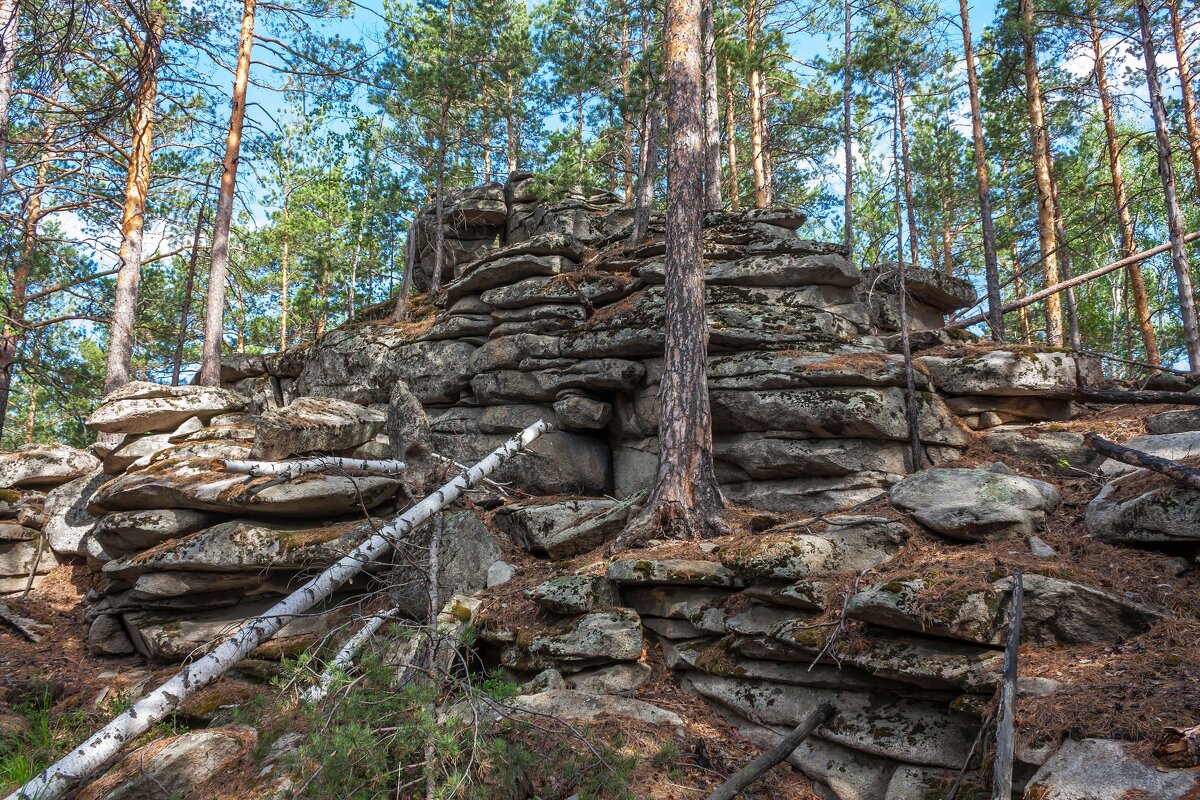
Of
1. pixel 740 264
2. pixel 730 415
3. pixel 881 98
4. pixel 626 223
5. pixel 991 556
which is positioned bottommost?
pixel 991 556

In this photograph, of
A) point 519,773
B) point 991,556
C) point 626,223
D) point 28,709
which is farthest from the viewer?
point 626,223

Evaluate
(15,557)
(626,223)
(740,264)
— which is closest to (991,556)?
(740,264)

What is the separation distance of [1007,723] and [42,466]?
1781 cm

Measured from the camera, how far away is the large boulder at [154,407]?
39.4ft

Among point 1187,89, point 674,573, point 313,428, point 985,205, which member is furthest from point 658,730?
point 1187,89

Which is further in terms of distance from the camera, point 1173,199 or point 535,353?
point 535,353

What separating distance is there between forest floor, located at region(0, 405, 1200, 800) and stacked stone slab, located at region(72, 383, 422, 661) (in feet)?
6.20

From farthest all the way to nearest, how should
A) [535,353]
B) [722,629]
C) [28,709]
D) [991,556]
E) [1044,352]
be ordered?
[535,353], [1044,352], [28,709], [722,629], [991,556]

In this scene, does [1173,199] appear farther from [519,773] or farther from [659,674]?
[519,773]

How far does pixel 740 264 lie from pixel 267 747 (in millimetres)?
10648

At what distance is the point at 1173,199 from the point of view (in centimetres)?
986

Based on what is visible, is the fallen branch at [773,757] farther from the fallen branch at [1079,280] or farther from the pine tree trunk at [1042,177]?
the pine tree trunk at [1042,177]

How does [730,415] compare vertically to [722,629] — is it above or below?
above

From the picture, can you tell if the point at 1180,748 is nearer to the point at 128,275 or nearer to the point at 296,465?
the point at 296,465
